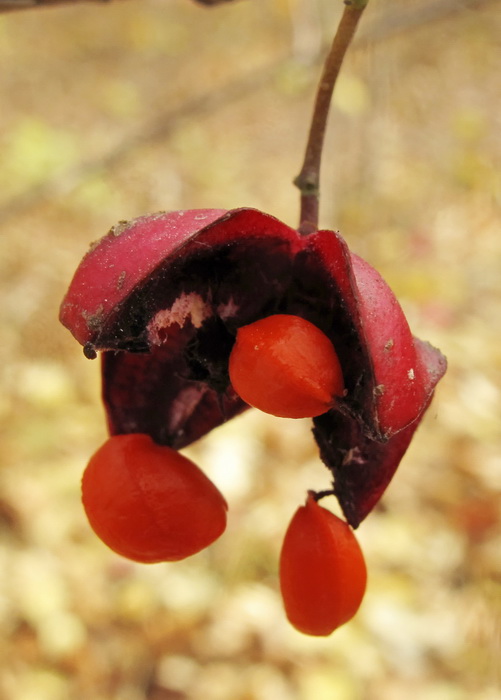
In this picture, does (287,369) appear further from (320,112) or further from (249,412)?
(249,412)

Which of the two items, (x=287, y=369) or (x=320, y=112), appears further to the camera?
(x=320, y=112)

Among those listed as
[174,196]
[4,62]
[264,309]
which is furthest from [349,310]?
[4,62]

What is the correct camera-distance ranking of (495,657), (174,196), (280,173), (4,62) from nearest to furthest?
(495,657), (174,196), (280,173), (4,62)

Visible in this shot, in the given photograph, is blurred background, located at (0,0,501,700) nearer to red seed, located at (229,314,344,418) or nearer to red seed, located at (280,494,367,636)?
red seed, located at (280,494,367,636)

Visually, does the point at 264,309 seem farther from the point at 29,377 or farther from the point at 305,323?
the point at 29,377

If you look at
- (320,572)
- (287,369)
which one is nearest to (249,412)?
(320,572)

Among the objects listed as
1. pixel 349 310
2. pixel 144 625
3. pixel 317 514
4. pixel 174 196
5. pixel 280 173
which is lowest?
pixel 144 625

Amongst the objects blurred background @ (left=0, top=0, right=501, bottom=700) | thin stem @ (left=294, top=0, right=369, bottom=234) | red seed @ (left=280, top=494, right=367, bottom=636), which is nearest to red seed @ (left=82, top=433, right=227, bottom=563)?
red seed @ (left=280, top=494, right=367, bottom=636)
